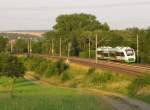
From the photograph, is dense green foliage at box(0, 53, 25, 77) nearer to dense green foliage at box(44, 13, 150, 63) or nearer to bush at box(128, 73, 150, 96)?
dense green foliage at box(44, 13, 150, 63)

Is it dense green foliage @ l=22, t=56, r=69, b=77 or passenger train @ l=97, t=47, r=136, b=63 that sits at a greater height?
passenger train @ l=97, t=47, r=136, b=63

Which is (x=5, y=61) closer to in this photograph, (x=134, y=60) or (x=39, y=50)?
(x=134, y=60)

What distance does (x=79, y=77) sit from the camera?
225ft

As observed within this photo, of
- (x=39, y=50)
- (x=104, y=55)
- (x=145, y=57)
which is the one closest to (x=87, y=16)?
(x=39, y=50)

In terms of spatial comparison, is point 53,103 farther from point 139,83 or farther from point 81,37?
point 81,37

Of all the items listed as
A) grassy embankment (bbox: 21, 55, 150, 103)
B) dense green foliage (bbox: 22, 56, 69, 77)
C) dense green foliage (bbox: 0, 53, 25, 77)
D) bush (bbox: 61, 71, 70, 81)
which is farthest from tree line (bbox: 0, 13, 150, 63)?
dense green foliage (bbox: 0, 53, 25, 77)

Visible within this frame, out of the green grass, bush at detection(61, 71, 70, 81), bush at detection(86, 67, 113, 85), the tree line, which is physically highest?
the tree line

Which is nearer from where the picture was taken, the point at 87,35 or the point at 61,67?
the point at 61,67

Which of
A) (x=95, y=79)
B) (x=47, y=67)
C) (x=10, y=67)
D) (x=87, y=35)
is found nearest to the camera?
(x=95, y=79)

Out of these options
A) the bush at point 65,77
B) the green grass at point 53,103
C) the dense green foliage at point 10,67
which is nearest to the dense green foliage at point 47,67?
the bush at point 65,77

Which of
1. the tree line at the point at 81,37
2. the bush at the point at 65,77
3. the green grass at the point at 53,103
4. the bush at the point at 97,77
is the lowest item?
the bush at the point at 65,77

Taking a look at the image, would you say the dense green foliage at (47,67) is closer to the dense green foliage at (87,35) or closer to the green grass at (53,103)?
the dense green foliage at (87,35)

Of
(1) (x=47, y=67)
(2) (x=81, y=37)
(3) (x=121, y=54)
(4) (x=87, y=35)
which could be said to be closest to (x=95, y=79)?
(3) (x=121, y=54)

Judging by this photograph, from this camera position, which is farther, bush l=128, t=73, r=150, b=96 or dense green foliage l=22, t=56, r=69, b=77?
dense green foliage l=22, t=56, r=69, b=77
